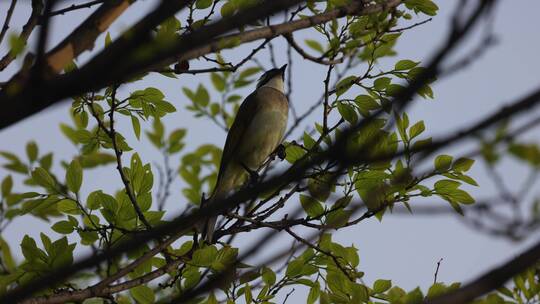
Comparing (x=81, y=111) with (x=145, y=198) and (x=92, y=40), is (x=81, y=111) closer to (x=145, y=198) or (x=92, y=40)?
(x=145, y=198)

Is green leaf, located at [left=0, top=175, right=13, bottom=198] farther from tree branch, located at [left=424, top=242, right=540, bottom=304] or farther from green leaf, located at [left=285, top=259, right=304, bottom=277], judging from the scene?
tree branch, located at [left=424, top=242, right=540, bottom=304]

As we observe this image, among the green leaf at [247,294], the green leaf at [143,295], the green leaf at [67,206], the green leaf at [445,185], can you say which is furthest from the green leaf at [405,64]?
the green leaf at [67,206]

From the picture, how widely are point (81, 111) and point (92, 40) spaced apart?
5.20 ft

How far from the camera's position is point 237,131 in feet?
20.9

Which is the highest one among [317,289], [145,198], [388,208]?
[145,198]

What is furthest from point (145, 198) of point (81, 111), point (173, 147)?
point (173, 147)

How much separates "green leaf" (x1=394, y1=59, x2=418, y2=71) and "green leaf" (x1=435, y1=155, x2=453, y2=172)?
488 millimetres

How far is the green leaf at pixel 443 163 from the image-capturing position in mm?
3560

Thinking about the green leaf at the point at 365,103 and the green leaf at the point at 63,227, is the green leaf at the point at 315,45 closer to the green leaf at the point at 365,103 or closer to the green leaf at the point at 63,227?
the green leaf at the point at 365,103

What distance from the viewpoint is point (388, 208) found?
147 inches

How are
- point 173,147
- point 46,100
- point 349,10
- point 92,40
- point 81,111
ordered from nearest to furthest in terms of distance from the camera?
point 46,100
point 92,40
point 349,10
point 81,111
point 173,147

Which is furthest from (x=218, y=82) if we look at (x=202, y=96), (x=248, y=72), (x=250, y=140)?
(x=250, y=140)

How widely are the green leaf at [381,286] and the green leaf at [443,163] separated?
602 mm

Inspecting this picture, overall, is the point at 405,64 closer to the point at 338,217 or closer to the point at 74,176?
the point at 338,217
